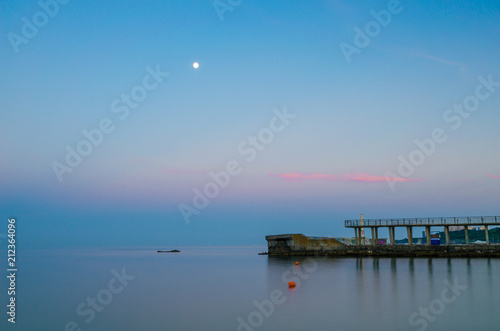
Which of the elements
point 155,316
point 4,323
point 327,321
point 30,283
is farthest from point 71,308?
point 30,283

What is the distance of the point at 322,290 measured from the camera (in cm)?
2880

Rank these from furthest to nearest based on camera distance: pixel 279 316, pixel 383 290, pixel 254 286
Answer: pixel 254 286 → pixel 383 290 → pixel 279 316

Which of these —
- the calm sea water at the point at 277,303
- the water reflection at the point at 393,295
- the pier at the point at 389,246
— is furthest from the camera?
the pier at the point at 389,246

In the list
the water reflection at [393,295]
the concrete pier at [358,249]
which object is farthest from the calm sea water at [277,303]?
the concrete pier at [358,249]

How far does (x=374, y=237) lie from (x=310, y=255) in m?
9.55

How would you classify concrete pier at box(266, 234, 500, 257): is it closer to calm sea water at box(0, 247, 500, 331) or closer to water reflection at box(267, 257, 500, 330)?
water reflection at box(267, 257, 500, 330)

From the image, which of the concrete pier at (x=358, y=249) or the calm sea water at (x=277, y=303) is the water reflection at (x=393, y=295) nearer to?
the calm sea water at (x=277, y=303)

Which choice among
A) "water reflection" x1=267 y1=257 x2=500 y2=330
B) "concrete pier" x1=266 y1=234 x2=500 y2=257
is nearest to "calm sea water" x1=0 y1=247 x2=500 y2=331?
"water reflection" x1=267 y1=257 x2=500 y2=330

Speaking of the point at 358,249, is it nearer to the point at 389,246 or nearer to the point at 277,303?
the point at 389,246

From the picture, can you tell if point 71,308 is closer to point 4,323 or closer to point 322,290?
point 4,323

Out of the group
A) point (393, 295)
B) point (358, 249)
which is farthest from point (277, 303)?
point (358, 249)

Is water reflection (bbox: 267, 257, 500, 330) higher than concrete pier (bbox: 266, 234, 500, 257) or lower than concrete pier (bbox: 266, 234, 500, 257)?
lower

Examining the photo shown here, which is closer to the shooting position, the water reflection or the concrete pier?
the water reflection

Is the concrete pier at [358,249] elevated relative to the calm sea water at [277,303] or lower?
elevated
